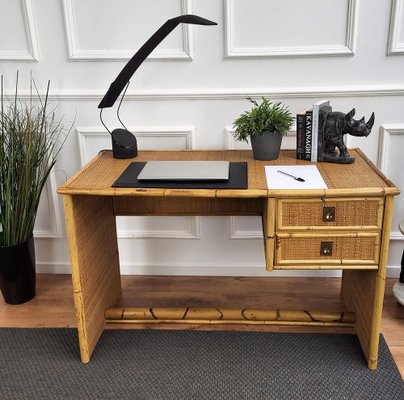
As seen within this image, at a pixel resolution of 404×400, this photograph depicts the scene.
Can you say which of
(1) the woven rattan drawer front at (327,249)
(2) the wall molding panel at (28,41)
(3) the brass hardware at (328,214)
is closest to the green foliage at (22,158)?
(2) the wall molding panel at (28,41)

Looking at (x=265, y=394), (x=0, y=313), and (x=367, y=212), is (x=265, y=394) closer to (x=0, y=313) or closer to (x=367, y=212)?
(x=367, y=212)

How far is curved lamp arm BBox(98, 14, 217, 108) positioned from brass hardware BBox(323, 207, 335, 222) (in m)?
0.77

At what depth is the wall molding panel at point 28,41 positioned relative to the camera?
202 centimetres

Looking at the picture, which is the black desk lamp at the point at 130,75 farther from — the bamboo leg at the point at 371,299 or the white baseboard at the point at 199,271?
the bamboo leg at the point at 371,299

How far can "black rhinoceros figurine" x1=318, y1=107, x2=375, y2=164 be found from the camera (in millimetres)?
1745

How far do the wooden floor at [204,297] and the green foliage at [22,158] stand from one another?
311mm

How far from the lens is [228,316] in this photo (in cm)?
192

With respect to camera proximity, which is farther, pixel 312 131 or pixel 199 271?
pixel 199 271

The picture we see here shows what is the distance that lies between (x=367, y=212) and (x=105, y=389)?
3.41 ft

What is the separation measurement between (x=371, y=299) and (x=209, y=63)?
1130 mm

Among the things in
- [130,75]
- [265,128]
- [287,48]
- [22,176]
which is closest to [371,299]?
[265,128]

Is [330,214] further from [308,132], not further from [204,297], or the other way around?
[204,297]

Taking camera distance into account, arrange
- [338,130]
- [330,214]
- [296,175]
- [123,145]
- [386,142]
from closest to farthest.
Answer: [330,214] < [296,175] < [338,130] < [123,145] < [386,142]

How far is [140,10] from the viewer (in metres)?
2.00
